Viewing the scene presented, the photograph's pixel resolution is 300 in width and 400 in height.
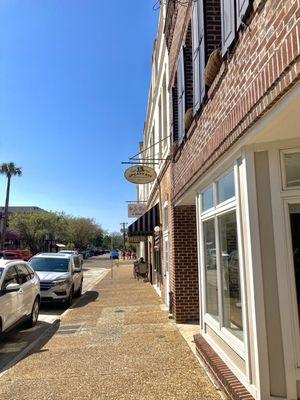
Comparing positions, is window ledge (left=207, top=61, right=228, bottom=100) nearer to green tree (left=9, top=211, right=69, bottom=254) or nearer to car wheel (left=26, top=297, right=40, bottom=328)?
car wheel (left=26, top=297, right=40, bottom=328)

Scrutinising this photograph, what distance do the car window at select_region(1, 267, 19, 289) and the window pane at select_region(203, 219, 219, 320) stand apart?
408 cm

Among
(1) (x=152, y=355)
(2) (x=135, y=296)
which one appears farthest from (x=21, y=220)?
(1) (x=152, y=355)

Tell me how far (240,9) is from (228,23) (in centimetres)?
55

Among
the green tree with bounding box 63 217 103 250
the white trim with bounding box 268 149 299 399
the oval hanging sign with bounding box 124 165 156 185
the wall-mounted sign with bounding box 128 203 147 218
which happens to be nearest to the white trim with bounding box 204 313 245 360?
the white trim with bounding box 268 149 299 399

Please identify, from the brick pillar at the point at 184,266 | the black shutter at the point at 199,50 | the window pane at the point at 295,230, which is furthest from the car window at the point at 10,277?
the window pane at the point at 295,230

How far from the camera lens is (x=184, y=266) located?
970cm

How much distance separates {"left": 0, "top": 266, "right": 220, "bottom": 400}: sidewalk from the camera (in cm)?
522

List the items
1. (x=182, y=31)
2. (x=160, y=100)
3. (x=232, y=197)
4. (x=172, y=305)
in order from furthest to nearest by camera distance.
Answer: (x=160, y=100), (x=172, y=305), (x=182, y=31), (x=232, y=197)

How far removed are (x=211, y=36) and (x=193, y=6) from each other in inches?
50.6

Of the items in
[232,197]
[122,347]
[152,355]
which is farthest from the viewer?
[122,347]

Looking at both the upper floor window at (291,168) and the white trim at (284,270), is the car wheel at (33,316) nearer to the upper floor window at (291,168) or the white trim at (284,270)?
the white trim at (284,270)

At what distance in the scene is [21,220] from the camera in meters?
54.7

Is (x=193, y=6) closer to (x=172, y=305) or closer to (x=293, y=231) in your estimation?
(x=293, y=231)

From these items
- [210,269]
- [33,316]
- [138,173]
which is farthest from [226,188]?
[138,173]
